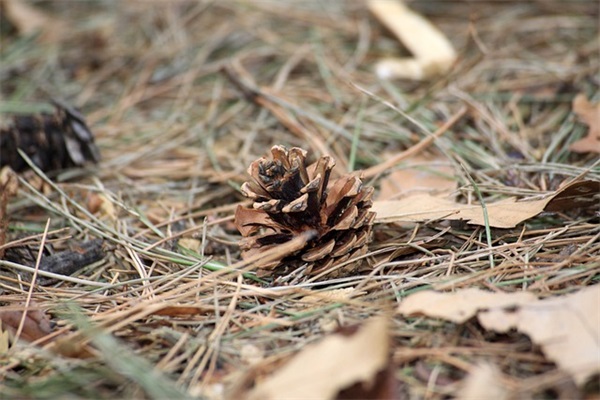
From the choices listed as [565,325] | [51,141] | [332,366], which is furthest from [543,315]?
[51,141]

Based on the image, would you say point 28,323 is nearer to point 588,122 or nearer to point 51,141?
point 51,141

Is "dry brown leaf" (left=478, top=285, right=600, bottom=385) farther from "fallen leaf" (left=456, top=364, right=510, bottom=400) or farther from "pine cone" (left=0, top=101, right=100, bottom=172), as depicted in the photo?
"pine cone" (left=0, top=101, right=100, bottom=172)

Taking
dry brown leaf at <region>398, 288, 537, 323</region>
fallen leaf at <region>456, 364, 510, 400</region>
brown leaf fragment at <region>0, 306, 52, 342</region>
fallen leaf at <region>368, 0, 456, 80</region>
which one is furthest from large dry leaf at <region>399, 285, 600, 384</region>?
fallen leaf at <region>368, 0, 456, 80</region>

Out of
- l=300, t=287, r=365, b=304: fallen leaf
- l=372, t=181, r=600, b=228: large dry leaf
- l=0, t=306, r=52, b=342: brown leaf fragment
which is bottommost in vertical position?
l=300, t=287, r=365, b=304: fallen leaf

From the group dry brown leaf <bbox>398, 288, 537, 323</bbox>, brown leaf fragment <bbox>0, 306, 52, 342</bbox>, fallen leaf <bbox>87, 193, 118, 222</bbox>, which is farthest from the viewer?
fallen leaf <bbox>87, 193, 118, 222</bbox>

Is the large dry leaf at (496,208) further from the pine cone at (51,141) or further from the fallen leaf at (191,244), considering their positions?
the pine cone at (51,141)

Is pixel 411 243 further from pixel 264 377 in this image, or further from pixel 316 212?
pixel 264 377
